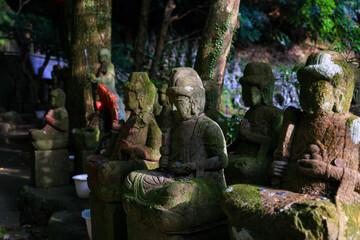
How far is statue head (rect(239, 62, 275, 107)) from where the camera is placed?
3.38 meters

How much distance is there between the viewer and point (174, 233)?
2.54 m

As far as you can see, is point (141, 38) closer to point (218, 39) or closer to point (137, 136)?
point (218, 39)

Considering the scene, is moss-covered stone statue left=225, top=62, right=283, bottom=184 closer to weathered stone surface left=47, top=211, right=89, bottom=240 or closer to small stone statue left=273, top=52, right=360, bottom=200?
small stone statue left=273, top=52, right=360, bottom=200

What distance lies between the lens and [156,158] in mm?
3725

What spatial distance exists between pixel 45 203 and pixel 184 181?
4.01 m

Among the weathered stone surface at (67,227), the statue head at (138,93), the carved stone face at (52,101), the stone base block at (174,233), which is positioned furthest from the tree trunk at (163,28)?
the stone base block at (174,233)

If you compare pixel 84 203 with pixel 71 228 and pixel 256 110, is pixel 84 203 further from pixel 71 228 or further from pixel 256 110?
pixel 256 110

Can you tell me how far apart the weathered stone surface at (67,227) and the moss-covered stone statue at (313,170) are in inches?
120

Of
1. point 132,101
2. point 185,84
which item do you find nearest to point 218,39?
point 132,101

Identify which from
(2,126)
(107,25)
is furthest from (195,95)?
(2,126)

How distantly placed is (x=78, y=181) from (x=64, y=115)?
1.56 m

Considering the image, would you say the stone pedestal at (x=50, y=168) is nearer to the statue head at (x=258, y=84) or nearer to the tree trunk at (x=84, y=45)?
the tree trunk at (x=84, y=45)

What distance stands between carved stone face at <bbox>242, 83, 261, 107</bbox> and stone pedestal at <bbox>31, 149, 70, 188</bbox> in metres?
4.27

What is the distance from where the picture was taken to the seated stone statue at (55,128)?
21.0ft
